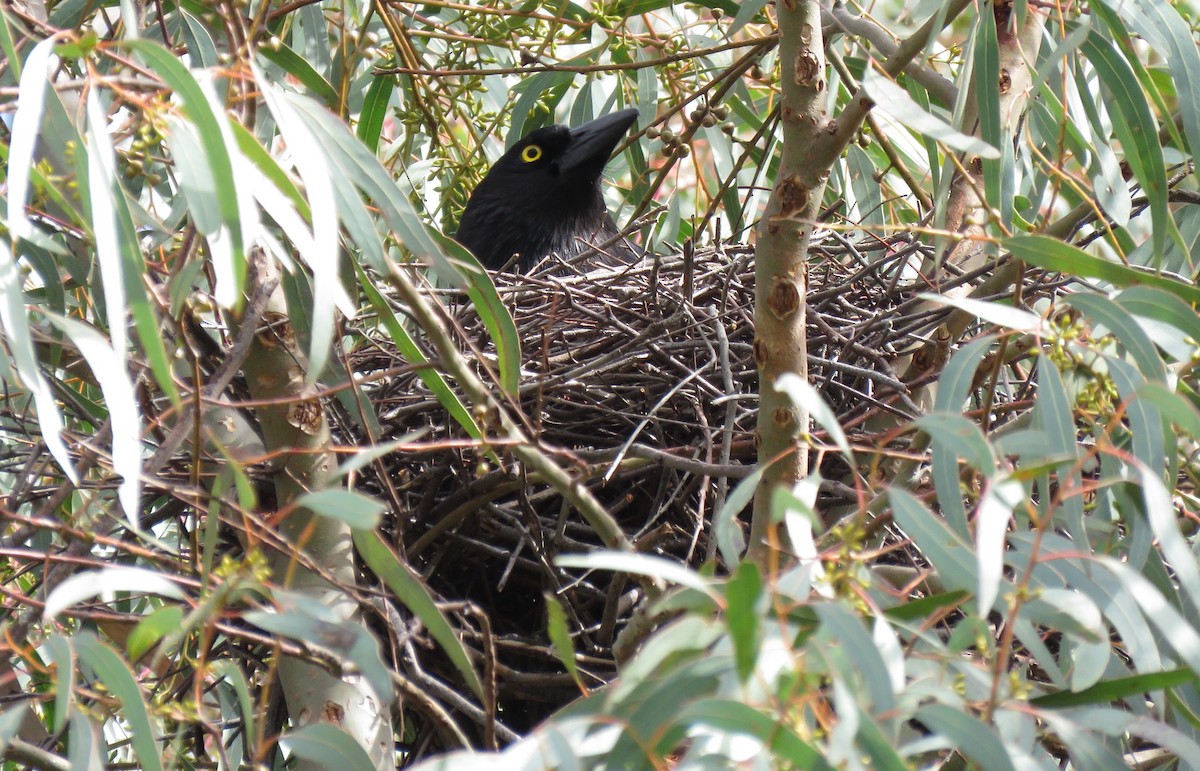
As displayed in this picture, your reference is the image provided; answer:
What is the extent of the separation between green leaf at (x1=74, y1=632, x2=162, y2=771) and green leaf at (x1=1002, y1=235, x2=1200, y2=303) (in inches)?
35.9

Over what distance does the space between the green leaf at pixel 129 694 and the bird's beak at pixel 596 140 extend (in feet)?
7.04

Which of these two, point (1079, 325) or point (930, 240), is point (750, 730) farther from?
point (930, 240)

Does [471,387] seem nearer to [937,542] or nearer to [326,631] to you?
[326,631]

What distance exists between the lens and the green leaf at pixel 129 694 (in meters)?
1.01

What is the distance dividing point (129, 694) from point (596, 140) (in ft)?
7.46

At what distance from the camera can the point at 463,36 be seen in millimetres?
2303

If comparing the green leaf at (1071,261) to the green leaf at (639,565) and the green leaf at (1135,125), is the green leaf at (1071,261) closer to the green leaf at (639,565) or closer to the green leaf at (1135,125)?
the green leaf at (1135,125)

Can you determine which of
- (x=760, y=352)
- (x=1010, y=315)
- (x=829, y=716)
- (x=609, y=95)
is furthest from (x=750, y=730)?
(x=609, y=95)

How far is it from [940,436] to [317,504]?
523 mm

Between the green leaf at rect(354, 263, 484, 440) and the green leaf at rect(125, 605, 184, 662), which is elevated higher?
the green leaf at rect(354, 263, 484, 440)

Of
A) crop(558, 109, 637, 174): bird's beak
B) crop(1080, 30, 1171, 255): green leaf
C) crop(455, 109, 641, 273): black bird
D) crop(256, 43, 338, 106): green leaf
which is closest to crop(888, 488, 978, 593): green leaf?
crop(1080, 30, 1171, 255): green leaf

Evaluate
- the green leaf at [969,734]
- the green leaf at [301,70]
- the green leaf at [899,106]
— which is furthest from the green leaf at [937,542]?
the green leaf at [301,70]

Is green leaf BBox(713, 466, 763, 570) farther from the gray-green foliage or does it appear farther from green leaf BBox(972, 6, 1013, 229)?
green leaf BBox(972, 6, 1013, 229)

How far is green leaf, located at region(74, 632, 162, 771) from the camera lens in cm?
101
